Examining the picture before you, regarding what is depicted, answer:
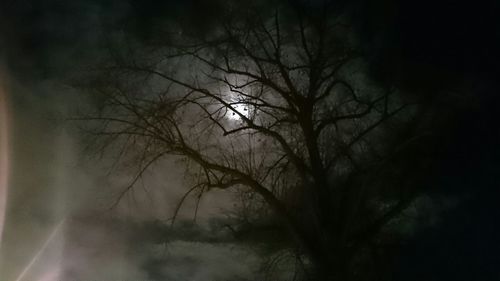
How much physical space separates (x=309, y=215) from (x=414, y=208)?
5.14ft

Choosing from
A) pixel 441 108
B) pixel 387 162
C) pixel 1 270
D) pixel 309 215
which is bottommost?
pixel 1 270

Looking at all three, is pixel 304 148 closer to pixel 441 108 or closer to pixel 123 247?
pixel 441 108

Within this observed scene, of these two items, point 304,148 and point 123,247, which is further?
point 304,148

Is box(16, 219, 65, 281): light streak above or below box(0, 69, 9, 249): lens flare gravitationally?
below

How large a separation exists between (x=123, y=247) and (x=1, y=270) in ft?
5.35

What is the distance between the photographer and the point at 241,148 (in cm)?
894

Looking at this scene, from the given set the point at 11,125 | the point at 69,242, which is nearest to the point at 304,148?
the point at 69,242

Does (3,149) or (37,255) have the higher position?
(3,149)

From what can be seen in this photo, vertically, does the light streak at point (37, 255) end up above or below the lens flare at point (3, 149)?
below

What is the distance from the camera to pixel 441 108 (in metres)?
8.96

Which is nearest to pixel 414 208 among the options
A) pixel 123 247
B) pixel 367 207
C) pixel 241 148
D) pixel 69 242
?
pixel 367 207

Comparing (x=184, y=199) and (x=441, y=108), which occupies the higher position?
(x=441, y=108)

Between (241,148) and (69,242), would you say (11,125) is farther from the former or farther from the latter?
(241,148)

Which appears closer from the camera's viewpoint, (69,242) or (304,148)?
(69,242)
